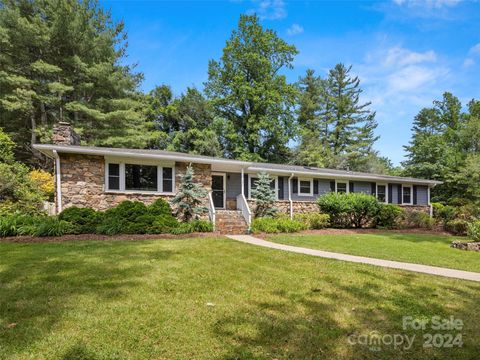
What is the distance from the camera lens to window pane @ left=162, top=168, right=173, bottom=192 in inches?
496

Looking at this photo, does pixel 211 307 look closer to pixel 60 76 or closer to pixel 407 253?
pixel 407 253

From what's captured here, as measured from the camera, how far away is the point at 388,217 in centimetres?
1592

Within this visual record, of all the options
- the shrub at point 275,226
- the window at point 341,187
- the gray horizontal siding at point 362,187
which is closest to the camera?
the shrub at point 275,226

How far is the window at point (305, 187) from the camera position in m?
16.7

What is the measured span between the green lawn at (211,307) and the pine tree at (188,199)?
5574 millimetres

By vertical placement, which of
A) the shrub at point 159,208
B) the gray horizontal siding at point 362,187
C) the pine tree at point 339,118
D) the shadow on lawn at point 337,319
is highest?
the pine tree at point 339,118

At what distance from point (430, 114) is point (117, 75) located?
116ft

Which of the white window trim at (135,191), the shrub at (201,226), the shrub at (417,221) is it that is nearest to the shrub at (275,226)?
the shrub at (201,226)

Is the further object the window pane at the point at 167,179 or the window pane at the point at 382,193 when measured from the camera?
the window pane at the point at 382,193

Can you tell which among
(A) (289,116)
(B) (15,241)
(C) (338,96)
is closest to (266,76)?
(A) (289,116)

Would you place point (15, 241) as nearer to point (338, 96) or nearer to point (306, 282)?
point (306, 282)

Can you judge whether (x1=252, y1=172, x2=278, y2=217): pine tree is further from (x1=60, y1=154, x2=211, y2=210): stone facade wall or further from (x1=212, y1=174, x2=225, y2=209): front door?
(x1=60, y1=154, x2=211, y2=210): stone facade wall

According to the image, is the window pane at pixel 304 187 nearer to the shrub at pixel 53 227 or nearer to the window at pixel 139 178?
the window at pixel 139 178

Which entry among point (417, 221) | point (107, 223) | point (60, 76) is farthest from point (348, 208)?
point (60, 76)
